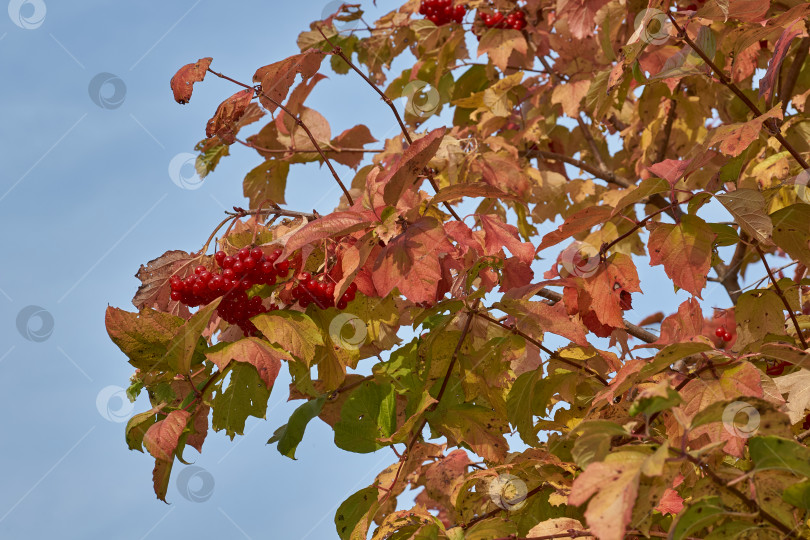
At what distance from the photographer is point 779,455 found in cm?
122

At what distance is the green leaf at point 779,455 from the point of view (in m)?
1.19

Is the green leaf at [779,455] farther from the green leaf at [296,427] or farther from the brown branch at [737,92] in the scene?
the green leaf at [296,427]

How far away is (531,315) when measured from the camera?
79.8 inches

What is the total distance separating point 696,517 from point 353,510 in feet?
3.26

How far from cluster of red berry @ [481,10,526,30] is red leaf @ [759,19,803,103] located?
226cm

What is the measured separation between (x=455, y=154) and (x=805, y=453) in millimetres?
2530

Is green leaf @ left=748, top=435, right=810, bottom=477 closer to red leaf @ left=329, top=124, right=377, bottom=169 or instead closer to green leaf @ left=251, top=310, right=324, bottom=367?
green leaf @ left=251, top=310, right=324, bottom=367

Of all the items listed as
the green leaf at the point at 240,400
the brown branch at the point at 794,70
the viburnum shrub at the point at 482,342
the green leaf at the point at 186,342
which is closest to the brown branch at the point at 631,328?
the viburnum shrub at the point at 482,342

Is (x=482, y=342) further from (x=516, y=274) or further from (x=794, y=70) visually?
(x=794, y=70)

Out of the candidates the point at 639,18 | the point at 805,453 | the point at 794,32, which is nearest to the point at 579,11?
the point at 639,18

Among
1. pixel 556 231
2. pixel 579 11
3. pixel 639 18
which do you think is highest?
pixel 579 11

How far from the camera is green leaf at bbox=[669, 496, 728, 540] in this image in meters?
1.22

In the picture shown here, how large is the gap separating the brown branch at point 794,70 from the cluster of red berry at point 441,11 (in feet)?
6.25

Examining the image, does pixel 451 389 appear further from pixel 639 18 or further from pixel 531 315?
pixel 639 18
